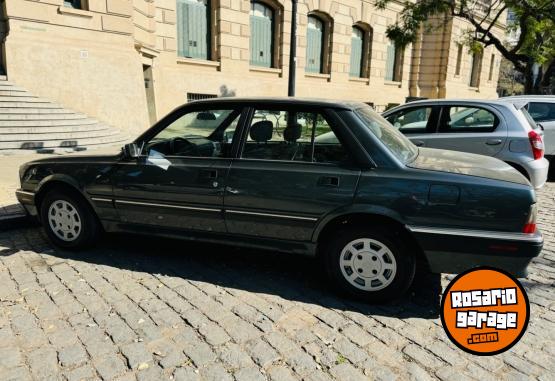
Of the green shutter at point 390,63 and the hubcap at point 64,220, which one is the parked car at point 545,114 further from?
the green shutter at point 390,63

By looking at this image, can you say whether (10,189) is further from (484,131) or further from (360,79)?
(360,79)

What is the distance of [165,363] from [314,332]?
3.51 ft

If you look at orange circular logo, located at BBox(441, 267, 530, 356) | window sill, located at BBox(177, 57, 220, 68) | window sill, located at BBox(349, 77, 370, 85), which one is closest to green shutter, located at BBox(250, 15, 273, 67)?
window sill, located at BBox(177, 57, 220, 68)

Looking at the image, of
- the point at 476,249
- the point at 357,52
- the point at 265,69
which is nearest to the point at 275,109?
the point at 476,249

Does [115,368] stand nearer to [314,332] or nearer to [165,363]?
[165,363]

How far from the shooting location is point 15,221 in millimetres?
5367

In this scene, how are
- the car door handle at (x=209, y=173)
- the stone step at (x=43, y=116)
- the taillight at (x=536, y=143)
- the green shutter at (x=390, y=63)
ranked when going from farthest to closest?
the green shutter at (x=390, y=63)
the stone step at (x=43, y=116)
the taillight at (x=536, y=143)
the car door handle at (x=209, y=173)

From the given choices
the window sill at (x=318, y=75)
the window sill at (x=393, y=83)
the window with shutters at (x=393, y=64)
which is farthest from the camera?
the window sill at (x=393, y=83)

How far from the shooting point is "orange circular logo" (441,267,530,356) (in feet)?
8.89

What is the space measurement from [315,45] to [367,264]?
65.6 feet

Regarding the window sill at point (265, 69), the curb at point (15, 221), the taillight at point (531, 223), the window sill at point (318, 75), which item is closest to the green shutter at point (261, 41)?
the window sill at point (265, 69)

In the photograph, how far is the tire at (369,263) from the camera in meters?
3.37

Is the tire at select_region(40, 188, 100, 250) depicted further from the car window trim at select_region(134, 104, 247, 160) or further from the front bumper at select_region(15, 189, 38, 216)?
the car window trim at select_region(134, 104, 247, 160)

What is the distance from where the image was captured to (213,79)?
17406 millimetres
